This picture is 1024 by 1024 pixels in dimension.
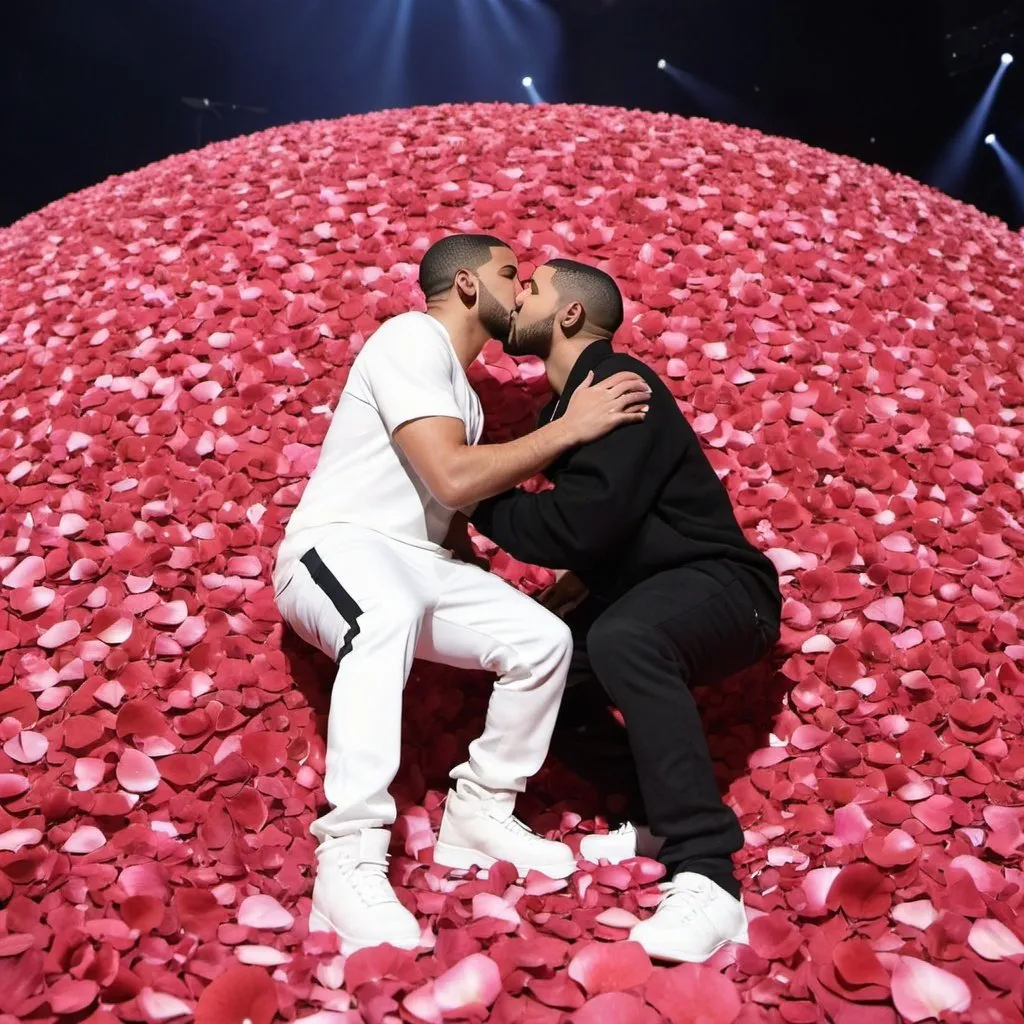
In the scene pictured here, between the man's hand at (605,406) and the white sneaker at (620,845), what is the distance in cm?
83

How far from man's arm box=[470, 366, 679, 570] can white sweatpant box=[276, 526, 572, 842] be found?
0.12m

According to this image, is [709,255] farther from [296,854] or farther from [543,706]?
[296,854]

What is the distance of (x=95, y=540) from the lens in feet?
7.25

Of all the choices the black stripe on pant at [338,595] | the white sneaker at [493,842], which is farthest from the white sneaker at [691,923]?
the black stripe on pant at [338,595]

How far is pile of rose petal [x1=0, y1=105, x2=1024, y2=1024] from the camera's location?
140 centimetres

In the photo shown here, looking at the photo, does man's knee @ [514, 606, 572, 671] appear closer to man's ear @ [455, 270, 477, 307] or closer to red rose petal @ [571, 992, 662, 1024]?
red rose petal @ [571, 992, 662, 1024]

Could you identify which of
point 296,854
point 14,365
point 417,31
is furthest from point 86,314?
point 417,31

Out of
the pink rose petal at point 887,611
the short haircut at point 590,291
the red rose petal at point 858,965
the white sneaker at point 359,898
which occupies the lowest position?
the white sneaker at point 359,898

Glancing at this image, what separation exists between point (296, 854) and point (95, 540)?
1.03 metres

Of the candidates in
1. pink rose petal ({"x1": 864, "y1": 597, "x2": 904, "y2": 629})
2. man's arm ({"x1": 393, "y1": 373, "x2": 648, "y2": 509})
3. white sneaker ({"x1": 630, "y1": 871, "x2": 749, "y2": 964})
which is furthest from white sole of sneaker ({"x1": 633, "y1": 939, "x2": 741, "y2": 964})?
pink rose petal ({"x1": 864, "y1": 597, "x2": 904, "y2": 629})

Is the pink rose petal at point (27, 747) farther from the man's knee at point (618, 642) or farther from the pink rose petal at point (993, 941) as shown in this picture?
Result: the pink rose petal at point (993, 941)

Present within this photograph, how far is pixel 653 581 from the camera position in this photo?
5.80ft

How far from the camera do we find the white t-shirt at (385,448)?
171 cm

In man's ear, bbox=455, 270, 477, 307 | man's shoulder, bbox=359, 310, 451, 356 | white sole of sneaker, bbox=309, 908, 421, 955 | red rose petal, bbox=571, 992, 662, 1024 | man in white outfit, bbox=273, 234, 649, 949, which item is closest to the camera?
red rose petal, bbox=571, 992, 662, 1024
